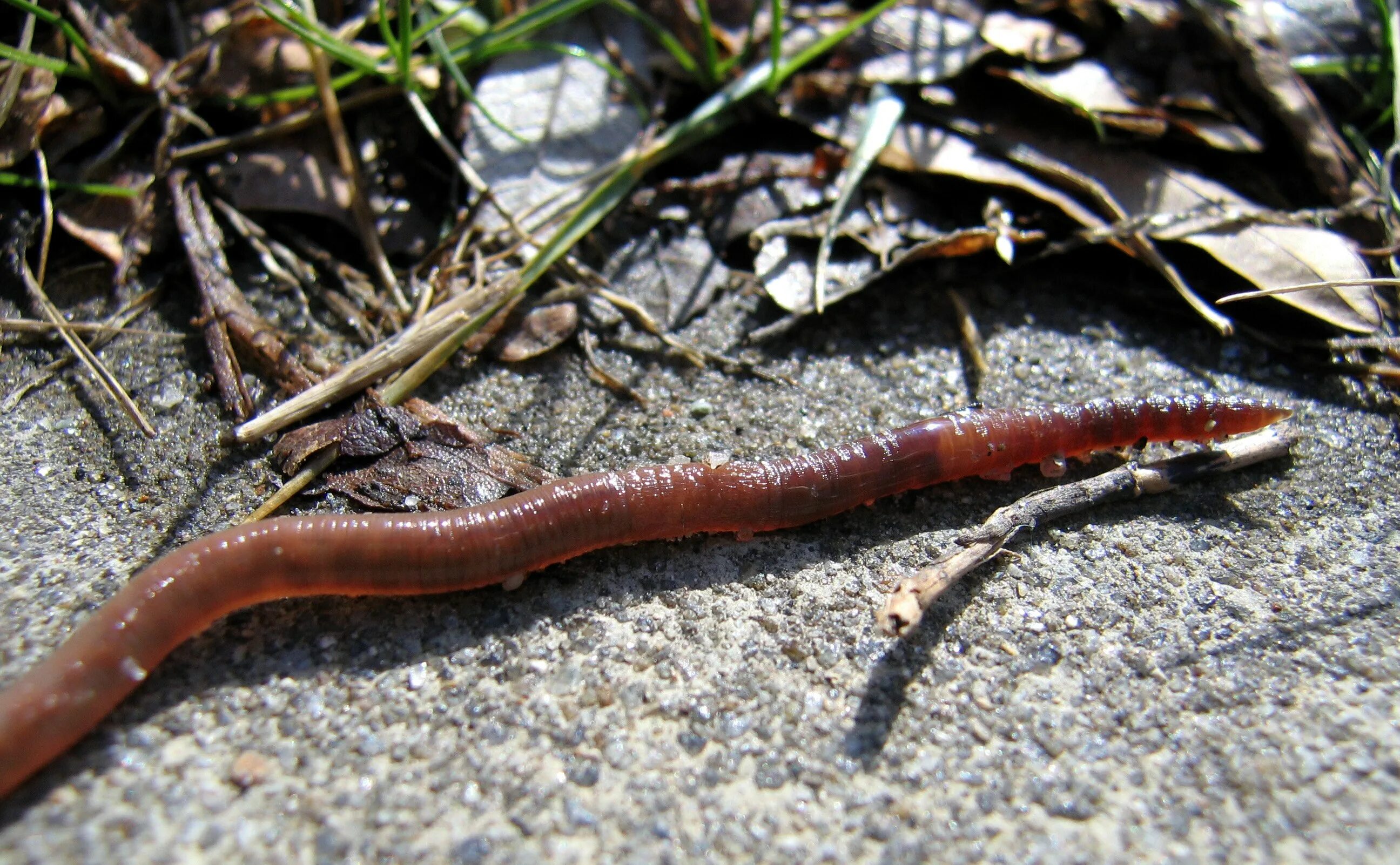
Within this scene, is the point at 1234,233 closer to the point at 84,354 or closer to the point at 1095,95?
the point at 1095,95

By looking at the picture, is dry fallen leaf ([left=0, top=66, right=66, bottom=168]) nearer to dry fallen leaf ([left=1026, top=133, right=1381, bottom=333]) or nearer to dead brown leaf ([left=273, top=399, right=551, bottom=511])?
dead brown leaf ([left=273, top=399, right=551, bottom=511])

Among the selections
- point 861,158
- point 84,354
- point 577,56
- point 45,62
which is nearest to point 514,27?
point 577,56

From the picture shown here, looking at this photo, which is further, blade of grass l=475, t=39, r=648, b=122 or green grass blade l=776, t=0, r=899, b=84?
green grass blade l=776, t=0, r=899, b=84

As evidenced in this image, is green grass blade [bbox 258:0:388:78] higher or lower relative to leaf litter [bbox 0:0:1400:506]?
higher

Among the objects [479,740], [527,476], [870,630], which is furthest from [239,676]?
[870,630]

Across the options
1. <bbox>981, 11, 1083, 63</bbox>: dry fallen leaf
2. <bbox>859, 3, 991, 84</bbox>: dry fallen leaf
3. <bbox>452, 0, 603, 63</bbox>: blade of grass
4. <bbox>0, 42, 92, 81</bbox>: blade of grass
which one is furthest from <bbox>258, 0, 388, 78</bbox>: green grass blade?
<bbox>981, 11, 1083, 63</bbox>: dry fallen leaf

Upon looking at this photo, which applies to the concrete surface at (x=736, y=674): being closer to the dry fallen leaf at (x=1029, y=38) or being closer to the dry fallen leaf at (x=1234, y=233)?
the dry fallen leaf at (x=1234, y=233)
